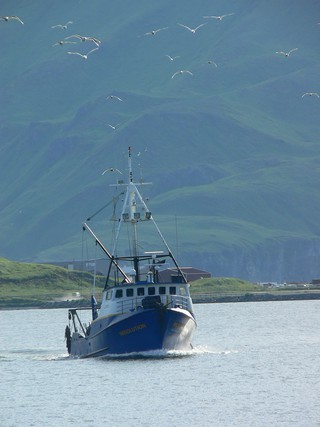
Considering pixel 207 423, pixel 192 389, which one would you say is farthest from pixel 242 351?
pixel 207 423

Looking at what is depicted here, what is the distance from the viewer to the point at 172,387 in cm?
10000

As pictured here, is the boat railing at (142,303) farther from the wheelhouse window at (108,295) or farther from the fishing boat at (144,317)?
the wheelhouse window at (108,295)

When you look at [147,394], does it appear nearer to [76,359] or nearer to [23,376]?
[23,376]

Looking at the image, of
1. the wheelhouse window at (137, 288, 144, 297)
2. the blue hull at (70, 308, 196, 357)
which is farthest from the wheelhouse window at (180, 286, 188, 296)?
the wheelhouse window at (137, 288, 144, 297)

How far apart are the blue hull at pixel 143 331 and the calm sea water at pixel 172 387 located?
1.36 meters

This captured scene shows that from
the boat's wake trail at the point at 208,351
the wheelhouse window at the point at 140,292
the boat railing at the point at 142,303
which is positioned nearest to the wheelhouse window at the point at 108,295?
the boat railing at the point at 142,303

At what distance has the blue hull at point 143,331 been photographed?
117562 mm

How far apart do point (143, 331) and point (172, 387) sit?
61.0 ft

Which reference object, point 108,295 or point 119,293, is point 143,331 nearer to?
point 119,293

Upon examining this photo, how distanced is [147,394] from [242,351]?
3650cm

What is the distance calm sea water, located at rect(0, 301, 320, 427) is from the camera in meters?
85.0

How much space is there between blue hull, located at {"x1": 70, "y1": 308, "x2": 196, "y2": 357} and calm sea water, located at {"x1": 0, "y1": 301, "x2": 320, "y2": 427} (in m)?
1.36

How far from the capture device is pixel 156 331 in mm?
118188

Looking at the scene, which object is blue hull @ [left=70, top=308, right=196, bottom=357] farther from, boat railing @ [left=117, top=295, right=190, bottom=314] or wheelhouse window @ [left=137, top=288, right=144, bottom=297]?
wheelhouse window @ [left=137, top=288, right=144, bottom=297]
